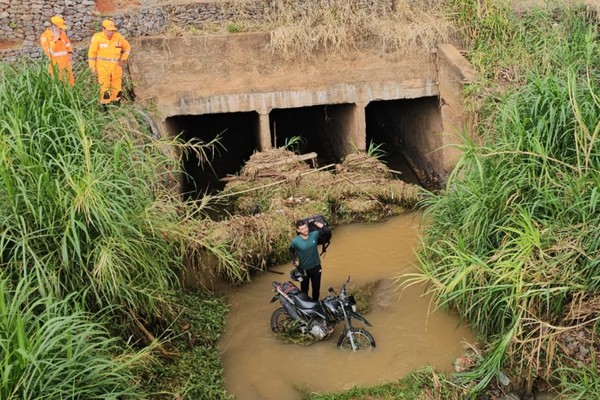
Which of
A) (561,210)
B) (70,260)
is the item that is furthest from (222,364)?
(561,210)

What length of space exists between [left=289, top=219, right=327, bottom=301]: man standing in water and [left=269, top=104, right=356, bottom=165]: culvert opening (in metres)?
4.69

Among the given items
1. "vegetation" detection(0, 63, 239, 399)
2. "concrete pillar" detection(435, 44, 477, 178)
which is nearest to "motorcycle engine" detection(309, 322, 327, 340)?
"vegetation" detection(0, 63, 239, 399)

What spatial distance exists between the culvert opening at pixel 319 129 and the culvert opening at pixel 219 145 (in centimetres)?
60

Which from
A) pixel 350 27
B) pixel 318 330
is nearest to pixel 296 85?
pixel 350 27

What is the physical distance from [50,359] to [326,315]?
3.11m

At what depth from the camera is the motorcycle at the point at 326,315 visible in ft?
21.3

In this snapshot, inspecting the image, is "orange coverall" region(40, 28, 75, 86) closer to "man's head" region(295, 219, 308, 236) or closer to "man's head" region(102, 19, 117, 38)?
"man's head" region(102, 19, 117, 38)

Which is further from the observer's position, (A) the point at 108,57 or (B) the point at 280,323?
(A) the point at 108,57

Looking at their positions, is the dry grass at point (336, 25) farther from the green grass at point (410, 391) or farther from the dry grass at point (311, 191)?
the green grass at point (410, 391)

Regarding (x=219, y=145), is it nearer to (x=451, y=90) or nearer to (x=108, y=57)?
(x=108, y=57)

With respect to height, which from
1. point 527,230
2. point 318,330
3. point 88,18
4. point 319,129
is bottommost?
point 318,330

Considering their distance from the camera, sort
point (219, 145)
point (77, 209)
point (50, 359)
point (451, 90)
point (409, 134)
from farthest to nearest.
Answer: point (219, 145) → point (409, 134) → point (451, 90) → point (77, 209) → point (50, 359)

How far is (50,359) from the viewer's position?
14.7 ft

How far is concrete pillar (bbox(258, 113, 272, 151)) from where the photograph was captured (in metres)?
10.7
